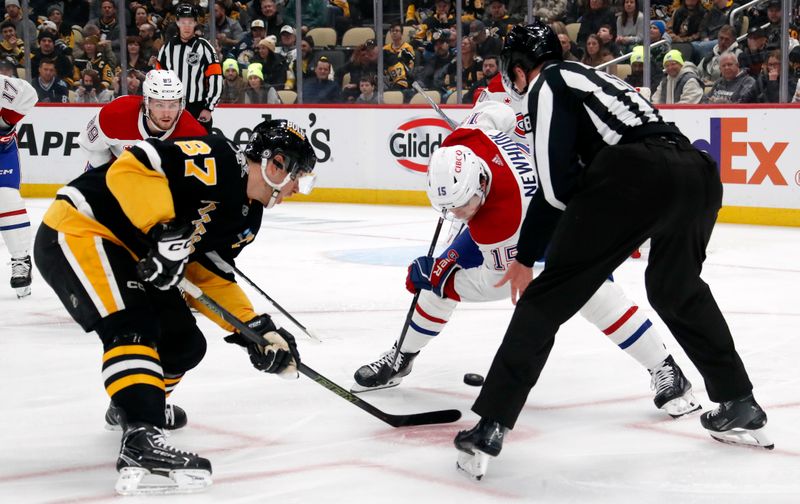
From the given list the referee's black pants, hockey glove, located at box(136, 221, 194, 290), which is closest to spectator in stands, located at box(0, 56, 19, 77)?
hockey glove, located at box(136, 221, 194, 290)

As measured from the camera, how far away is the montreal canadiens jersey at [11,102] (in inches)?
213

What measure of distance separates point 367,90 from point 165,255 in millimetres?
7646

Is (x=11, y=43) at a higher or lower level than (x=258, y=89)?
higher

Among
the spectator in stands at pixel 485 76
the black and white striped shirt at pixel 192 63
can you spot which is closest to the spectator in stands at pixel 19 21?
the spectator in stands at pixel 485 76

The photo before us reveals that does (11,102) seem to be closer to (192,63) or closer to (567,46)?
(192,63)

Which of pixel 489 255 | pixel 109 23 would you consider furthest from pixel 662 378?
pixel 109 23

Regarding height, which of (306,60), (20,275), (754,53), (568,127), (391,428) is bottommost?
(20,275)

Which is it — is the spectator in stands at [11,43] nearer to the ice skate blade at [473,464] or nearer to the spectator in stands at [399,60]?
the spectator in stands at [399,60]

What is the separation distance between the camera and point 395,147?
388 inches

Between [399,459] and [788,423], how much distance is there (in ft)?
3.51

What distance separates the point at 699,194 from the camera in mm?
2621

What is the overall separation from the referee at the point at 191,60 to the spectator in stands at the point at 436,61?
3.57 meters

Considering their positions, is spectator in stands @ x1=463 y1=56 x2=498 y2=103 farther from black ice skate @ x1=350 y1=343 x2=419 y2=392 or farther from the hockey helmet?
the hockey helmet

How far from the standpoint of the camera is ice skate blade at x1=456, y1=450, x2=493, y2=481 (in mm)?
2566
